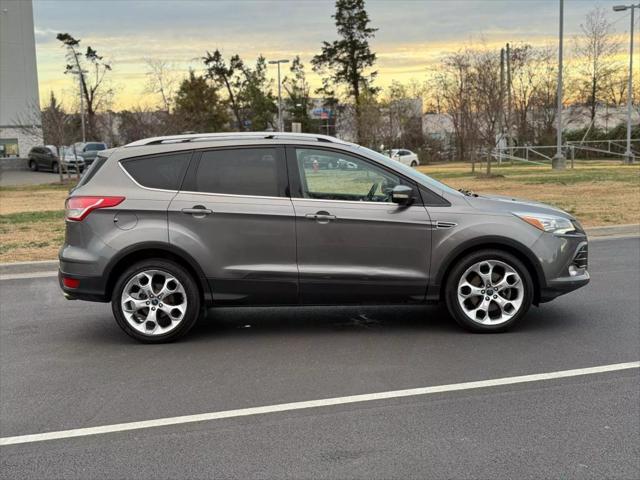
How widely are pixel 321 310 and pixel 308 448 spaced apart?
3273 mm

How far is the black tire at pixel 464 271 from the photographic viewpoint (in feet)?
19.4

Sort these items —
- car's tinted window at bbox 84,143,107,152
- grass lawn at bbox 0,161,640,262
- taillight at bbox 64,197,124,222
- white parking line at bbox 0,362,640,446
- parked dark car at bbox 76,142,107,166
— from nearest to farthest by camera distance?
white parking line at bbox 0,362,640,446, taillight at bbox 64,197,124,222, grass lawn at bbox 0,161,640,262, parked dark car at bbox 76,142,107,166, car's tinted window at bbox 84,143,107,152

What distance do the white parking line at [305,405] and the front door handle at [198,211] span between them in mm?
2015

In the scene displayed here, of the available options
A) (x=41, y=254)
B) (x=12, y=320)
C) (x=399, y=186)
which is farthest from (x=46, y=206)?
(x=399, y=186)

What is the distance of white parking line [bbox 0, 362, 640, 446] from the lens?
4066 mm

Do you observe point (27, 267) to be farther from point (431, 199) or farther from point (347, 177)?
point (431, 199)

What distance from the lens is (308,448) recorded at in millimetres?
3789

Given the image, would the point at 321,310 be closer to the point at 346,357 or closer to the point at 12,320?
the point at 346,357

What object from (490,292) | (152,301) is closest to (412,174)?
(490,292)

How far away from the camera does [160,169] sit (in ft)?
19.7

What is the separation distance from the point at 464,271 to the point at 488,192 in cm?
1512

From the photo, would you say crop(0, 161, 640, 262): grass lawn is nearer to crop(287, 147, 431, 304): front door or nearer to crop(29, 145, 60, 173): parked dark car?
crop(287, 147, 431, 304): front door

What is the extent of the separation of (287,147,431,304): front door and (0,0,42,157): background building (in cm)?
4592

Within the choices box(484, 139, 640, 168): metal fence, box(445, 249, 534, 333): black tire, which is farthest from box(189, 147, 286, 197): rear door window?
box(484, 139, 640, 168): metal fence
